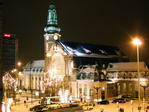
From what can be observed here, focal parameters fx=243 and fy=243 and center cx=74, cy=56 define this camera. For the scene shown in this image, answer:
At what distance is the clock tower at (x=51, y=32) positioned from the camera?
72.8 meters

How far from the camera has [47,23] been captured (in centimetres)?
7369

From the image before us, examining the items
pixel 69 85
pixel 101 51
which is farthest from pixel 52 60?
pixel 101 51

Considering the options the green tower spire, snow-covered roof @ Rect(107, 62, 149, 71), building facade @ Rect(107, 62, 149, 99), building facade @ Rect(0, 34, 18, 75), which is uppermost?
the green tower spire

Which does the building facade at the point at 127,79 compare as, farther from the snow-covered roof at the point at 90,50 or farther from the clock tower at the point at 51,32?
the clock tower at the point at 51,32

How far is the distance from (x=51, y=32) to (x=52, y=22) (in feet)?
10.1

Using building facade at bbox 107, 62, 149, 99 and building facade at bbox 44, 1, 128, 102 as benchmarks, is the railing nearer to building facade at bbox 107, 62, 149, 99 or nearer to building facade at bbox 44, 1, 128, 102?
building facade at bbox 107, 62, 149, 99

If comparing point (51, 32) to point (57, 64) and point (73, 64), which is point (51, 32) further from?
point (73, 64)

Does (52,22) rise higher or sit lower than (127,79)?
higher

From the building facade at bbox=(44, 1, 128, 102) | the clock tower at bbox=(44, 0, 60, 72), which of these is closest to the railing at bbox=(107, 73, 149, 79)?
the building facade at bbox=(44, 1, 128, 102)

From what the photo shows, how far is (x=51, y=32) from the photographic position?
73.7 m

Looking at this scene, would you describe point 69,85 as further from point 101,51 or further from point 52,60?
point 101,51

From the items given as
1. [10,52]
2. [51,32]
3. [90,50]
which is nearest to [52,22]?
[51,32]

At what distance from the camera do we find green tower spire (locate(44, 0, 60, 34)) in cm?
7271

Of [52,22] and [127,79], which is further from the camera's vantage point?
[52,22]
